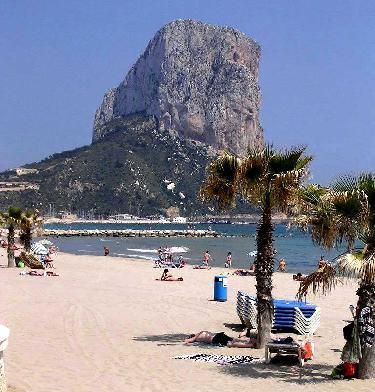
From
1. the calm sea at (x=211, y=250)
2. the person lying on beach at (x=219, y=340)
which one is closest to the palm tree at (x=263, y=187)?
the person lying on beach at (x=219, y=340)

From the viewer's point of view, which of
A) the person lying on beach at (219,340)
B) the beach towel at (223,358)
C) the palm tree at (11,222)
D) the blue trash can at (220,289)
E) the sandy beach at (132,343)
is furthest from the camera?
the palm tree at (11,222)

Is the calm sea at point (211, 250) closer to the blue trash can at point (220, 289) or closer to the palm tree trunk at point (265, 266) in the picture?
the blue trash can at point (220, 289)

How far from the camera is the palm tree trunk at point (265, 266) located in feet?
40.2

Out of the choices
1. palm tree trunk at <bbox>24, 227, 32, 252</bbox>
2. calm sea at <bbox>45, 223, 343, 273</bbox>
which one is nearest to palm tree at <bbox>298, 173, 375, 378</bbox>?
calm sea at <bbox>45, 223, 343, 273</bbox>

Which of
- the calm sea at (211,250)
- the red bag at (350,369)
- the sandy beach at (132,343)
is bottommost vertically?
the calm sea at (211,250)

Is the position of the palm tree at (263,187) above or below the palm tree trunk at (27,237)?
above

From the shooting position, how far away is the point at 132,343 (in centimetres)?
1304

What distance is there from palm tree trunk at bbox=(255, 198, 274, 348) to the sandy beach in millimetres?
820

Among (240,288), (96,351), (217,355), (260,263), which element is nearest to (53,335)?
(96,351)

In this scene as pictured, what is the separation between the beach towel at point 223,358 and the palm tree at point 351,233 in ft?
7.47

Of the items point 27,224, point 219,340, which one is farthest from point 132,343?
point 27,224

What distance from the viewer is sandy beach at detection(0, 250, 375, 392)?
381 inches

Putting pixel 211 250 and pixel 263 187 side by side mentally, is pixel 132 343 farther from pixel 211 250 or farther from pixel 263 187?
pixel 211 250

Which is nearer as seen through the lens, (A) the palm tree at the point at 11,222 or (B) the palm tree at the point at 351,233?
(B) the palm tree at the point at 351,233
